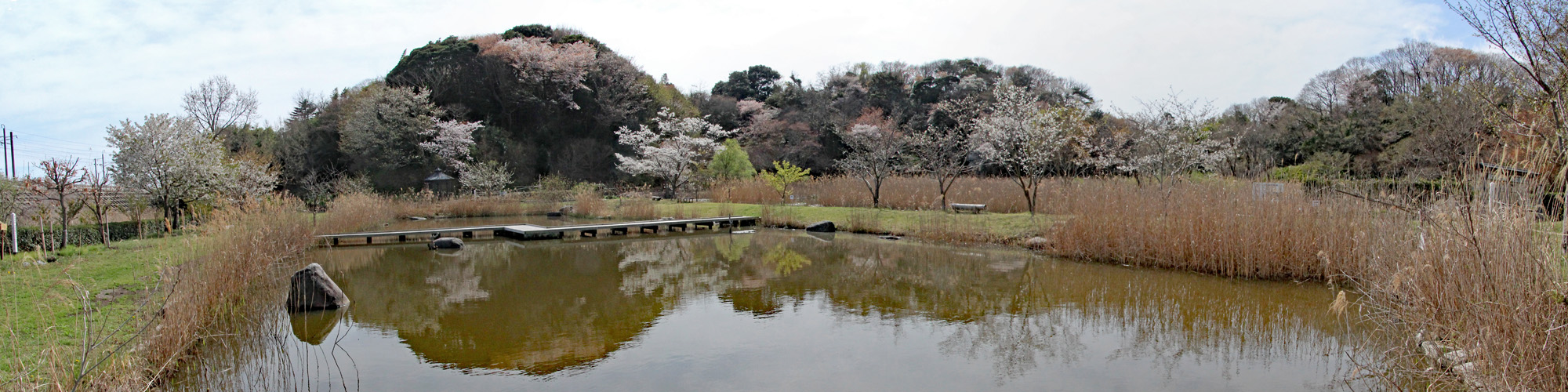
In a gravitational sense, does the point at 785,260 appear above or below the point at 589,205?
below

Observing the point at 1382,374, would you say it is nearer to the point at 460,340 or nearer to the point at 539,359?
the point at 539,359

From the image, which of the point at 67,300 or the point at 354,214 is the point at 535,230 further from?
the point at 67,300

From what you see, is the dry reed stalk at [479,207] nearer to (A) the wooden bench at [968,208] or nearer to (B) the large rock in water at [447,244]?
(B) the large rock in water at [447,244]

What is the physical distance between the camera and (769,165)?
96.6 ft

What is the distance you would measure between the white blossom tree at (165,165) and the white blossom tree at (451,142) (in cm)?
1295

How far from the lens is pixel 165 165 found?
12625mm

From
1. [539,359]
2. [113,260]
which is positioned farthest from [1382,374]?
[113,260]

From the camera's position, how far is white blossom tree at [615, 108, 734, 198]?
25.1 metres

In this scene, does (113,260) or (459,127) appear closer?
(113,260)

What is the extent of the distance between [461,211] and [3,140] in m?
13.5

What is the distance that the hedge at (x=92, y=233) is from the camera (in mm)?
9820

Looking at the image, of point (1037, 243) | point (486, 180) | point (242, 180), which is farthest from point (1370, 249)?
point (486, 180)

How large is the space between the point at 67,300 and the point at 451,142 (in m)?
23.5

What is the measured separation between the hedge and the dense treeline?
12187 millimetres
